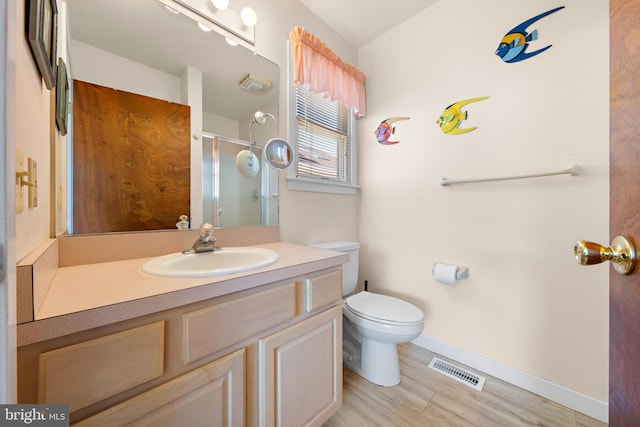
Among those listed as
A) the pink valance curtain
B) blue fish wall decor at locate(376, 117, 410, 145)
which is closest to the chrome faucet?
the pink valance curtain

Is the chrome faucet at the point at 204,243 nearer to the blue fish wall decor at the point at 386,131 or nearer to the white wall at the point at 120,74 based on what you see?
the white wall at the point at 120,74

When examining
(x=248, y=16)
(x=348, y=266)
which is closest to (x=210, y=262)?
(x=348, y=266)

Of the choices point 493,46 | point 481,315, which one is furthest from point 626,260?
point 493,46

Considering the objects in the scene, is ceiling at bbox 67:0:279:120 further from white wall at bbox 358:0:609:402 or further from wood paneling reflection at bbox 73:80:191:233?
white wall at bbox 358:0:609:402

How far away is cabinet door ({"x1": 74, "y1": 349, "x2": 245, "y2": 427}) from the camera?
56 cm

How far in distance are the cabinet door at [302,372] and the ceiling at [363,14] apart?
199cm

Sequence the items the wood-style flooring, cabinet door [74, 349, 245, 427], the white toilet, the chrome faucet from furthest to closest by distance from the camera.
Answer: the white toilet
the wood-style flooring
the chrome faucet
cabinet door [74, 349, 245, 427]

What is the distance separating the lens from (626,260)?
410 mm

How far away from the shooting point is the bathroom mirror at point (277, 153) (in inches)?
56.2

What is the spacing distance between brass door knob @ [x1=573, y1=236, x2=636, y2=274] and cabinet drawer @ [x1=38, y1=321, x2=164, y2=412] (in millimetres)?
928

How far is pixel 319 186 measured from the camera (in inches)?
69.8

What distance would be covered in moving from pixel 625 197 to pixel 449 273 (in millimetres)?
1197

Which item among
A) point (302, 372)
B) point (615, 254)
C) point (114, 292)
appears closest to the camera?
point (615, 254)

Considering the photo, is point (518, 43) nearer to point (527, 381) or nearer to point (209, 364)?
point (527, 381)
